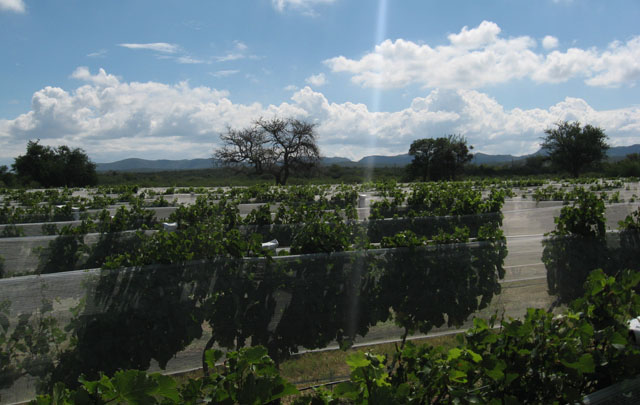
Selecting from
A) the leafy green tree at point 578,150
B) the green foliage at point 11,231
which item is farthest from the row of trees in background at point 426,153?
the green foliage at point 11,231

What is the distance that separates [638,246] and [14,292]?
268 inches

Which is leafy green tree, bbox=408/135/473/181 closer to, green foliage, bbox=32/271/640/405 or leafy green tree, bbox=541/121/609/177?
leafy green tree, bbox=541/121/609/177

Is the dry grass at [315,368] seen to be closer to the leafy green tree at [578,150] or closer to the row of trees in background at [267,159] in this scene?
the row of trees in background at [267,159]

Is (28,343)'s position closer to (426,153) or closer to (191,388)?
(191,388)

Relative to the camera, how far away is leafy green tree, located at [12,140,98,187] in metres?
23.8

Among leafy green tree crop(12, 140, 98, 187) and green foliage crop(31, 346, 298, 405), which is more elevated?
leafy green tree crop(12, 140, 98, 187)

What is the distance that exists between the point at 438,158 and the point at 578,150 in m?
10.5

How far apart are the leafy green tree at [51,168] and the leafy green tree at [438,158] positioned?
24.2m

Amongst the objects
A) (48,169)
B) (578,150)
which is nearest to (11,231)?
(48,169)

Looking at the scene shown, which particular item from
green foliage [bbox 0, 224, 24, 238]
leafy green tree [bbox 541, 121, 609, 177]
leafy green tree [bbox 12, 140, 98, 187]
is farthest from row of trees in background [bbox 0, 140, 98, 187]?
leafy green tree [bbox 541, 121, 609, 177]

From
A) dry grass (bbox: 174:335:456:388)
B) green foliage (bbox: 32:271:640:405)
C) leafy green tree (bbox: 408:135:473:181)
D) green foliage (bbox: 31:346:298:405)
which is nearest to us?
green foliage (bbox: 31:346:298:405)

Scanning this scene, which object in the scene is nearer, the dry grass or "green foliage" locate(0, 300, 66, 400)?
"green foliage" locate(0, 300, 66, 400)

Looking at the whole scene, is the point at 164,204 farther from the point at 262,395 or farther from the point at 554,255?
the point at 262,395

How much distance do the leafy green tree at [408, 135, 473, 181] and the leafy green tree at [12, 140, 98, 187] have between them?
24.2 metres
